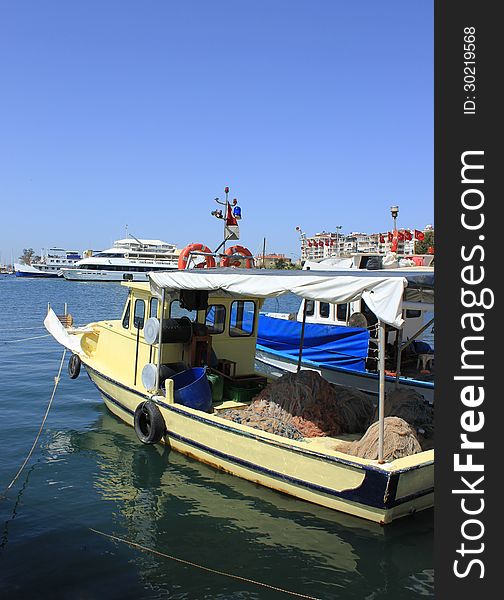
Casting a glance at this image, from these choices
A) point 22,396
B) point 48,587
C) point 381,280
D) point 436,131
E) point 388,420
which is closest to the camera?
point 436,131

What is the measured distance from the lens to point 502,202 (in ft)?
14.8

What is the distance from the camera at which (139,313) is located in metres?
10.9

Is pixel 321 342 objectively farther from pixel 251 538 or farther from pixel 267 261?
pixel 267 261

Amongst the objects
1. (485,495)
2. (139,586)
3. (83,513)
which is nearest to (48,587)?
(139,586)

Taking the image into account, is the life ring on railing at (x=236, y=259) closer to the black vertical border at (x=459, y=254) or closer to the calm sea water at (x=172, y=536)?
the calm sea water at (x=172, y=536)

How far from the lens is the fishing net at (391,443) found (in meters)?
7.14

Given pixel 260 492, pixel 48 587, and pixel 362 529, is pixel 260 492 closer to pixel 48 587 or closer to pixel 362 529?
pixel 362 529

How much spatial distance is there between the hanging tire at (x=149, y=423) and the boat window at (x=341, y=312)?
25.0 ft

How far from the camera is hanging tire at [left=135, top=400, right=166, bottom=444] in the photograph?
31.1 ft

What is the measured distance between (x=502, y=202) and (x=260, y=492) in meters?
5.51

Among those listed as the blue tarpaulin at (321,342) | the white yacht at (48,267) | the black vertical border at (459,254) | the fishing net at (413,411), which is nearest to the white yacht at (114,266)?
the white yacht at (48,267)

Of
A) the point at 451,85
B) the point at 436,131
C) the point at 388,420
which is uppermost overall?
the point at 451,85

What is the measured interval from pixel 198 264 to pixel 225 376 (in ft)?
8.19

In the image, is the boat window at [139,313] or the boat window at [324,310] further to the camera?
the boat window at [324,310]
